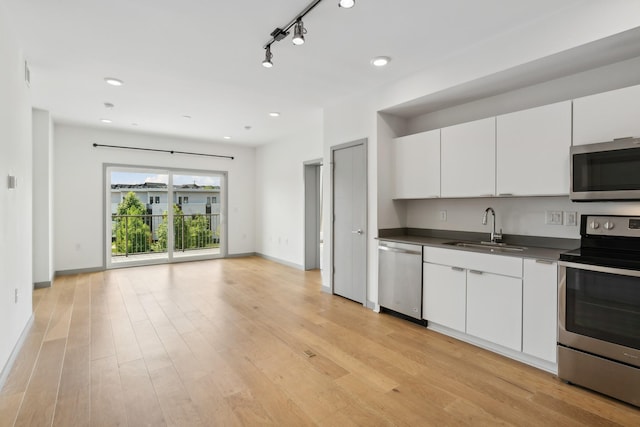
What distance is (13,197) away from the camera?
2.77 meters

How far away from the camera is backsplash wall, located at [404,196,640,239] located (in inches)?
105

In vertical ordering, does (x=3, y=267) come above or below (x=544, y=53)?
below

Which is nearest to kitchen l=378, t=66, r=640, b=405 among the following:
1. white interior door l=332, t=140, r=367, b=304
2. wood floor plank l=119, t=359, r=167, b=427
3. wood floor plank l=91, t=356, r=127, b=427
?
white interior door l=332, t=140, r=367, b=304

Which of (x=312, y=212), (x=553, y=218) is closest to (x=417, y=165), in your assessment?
(x=553, y=218)

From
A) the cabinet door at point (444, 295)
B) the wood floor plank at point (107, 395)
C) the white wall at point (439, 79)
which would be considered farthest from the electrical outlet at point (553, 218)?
the wood floor plank at point (107, 395)

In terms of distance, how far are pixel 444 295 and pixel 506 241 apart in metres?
0.82

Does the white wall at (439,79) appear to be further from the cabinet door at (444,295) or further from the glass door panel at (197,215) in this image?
the glass door panel at (197,215)

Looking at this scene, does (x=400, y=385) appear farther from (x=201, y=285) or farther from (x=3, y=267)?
(x=201, y=285)

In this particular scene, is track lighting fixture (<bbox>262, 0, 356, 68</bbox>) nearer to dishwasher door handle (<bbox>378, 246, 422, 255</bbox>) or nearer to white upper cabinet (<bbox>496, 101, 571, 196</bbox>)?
white upper cabinet (<bbox>496, 101, 571, 196</bbox>)

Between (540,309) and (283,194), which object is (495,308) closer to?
(540,309)

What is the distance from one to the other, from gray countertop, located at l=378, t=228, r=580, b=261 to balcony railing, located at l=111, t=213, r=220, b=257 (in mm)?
4906

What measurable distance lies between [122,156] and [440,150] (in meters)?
5.88

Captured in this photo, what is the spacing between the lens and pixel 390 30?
8.61 feet

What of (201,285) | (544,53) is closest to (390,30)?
(544,53)
